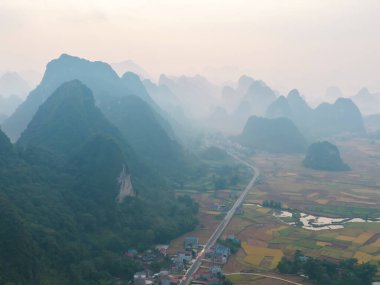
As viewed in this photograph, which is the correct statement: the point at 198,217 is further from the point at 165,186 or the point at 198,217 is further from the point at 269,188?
the point at 269,188

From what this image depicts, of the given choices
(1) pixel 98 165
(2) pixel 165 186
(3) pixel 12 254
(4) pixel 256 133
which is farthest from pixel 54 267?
(4) pixel 256 133

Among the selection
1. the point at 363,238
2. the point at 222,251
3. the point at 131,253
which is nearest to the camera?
the point at 131,253

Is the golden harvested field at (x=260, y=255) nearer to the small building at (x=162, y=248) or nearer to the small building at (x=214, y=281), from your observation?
the small building at (x=214, y=281)

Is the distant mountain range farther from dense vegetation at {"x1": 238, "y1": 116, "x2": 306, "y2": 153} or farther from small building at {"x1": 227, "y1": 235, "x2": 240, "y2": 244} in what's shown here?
small building at {"x1": 227, "y1": 235, "x2": 240, "y2": 244}

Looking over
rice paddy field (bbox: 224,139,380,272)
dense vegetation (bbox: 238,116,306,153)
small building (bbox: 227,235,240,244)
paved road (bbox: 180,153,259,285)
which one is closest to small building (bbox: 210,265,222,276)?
rice paddy field (bbox: 224,139,380,272)

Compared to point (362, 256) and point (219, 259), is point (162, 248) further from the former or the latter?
point (362, 256)

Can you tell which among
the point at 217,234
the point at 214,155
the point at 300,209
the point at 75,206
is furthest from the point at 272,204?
A: the point at 214,155
